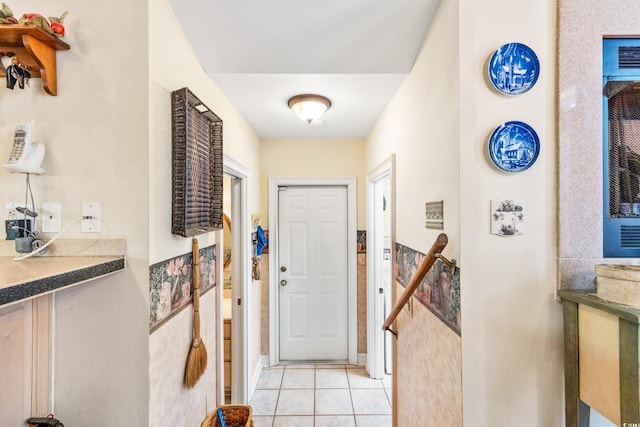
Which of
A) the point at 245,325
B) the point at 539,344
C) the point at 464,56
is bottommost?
the point at 245,325

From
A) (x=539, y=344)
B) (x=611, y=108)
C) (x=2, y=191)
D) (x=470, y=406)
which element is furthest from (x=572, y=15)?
(x=2, y=191)

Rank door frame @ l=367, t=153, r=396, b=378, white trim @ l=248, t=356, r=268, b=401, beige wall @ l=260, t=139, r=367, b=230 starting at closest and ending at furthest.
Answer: white trim @ l=248, t=356, r=268, b=401 → door frame @ l=367, t=153, r=396, b=378 → beige wall @ l=260, t=139, r=367, b=230

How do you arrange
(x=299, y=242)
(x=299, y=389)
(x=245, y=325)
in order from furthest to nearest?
(x=299, y=242) < (x=299, y=389) < (x=245, y=325)

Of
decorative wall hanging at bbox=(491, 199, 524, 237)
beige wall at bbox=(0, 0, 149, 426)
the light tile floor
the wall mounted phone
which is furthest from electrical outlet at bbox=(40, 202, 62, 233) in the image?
the light tile floor

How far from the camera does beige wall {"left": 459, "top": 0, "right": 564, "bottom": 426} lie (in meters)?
1.12

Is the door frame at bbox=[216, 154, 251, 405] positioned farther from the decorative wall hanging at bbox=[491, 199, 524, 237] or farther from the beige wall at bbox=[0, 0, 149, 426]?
the decorative wall hanging at bbox=[491, 199, 524, 237]

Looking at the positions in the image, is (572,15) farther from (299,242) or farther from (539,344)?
(299,242)

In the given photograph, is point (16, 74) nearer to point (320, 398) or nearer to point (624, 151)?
point (624, 151)

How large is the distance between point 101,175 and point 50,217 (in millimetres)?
236

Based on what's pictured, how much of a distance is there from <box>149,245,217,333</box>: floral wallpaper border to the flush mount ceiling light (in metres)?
1.21

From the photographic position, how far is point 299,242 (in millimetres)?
3312

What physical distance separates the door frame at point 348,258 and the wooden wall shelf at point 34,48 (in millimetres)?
A: 2179

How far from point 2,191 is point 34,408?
78 cm

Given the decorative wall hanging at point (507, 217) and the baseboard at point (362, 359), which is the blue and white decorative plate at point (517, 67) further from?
the baseboard at point (362, 359)
